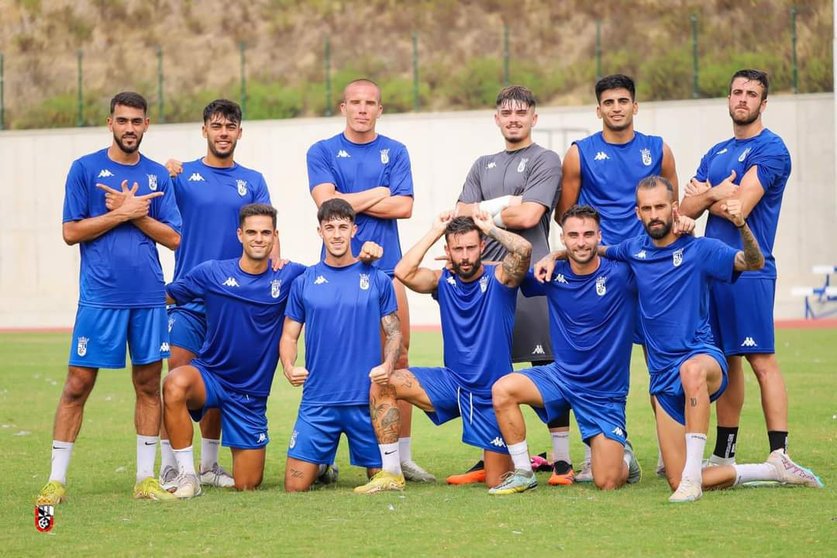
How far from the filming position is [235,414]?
7477 mm

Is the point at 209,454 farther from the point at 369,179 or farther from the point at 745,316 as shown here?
Result: the point at 745,316

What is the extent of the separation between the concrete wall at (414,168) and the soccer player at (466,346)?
65.0 ft

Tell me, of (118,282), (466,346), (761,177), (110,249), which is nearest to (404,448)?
(466,346)

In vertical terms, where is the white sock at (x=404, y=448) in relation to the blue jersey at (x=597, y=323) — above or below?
below

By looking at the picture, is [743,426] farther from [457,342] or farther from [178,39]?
[178,39]

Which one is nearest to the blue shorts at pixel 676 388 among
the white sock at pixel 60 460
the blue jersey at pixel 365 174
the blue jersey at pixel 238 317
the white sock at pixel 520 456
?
the white sock at pixel 520 456

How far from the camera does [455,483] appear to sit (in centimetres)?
743

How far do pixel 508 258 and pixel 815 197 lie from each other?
70.4 ft

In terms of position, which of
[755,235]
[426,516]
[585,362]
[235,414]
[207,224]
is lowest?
[426,516]

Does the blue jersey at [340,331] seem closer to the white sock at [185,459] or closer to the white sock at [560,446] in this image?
the white sock at [185,459]

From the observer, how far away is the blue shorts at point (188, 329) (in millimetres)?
7684

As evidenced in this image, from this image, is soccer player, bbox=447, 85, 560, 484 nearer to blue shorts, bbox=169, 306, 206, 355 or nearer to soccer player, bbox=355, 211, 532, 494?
soccer player, bbox=355, 211, 532, 494

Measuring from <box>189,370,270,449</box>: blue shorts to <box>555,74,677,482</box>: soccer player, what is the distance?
6.65ft

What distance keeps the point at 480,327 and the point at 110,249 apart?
2.27 meters
